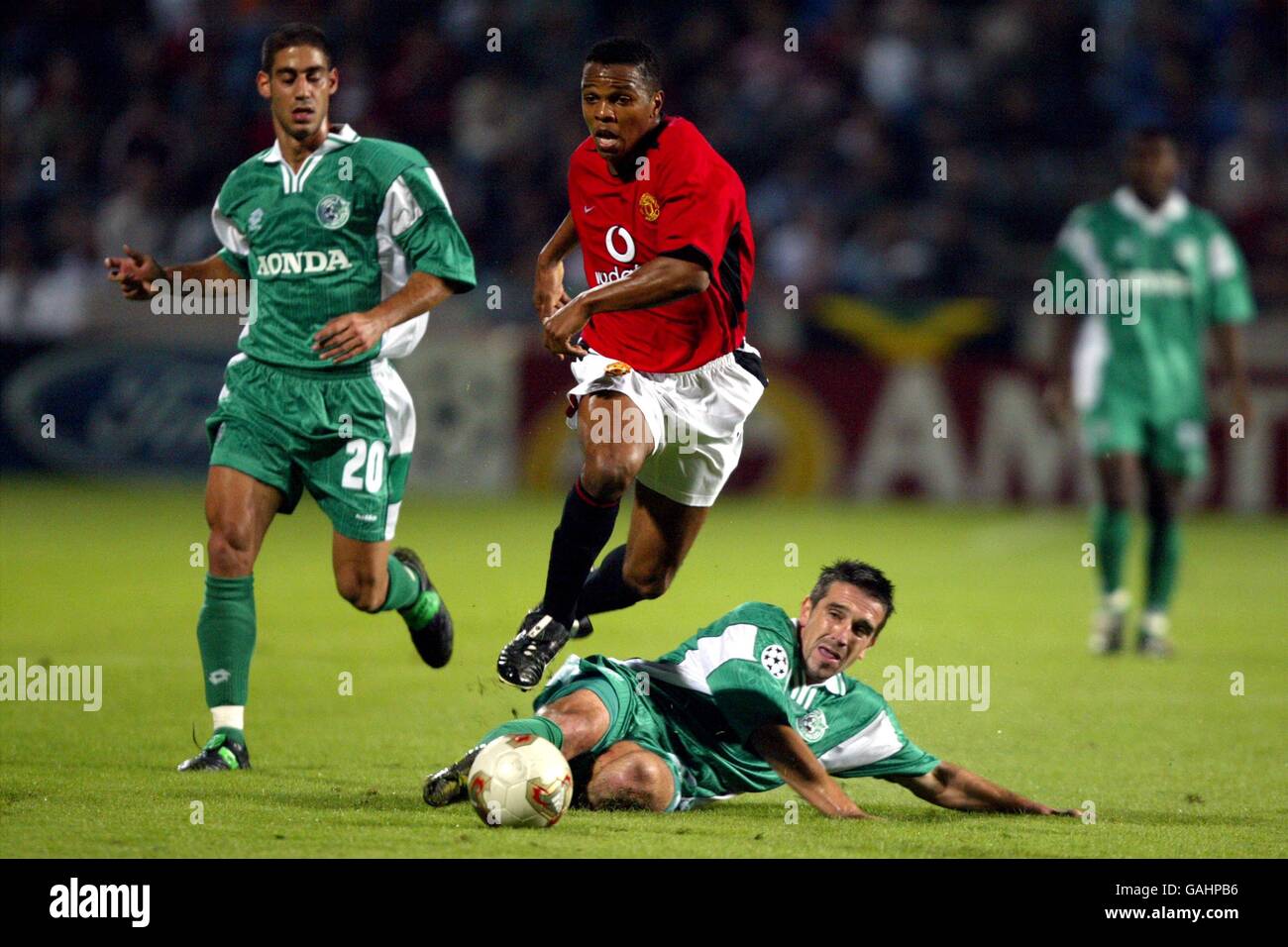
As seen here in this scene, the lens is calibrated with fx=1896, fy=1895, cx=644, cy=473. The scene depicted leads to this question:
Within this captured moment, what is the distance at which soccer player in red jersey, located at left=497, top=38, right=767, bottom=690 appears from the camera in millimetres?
5840

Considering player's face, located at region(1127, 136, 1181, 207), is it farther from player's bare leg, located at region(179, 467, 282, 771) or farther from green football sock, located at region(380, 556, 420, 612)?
player's bare leg, located at region(179, 467, 282, 771)

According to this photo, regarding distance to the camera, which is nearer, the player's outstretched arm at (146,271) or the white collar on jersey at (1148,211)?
the player's outstretched arm at (146,271)

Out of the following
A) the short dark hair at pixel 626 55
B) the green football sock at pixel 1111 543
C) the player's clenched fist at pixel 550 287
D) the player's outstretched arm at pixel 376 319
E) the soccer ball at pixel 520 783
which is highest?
the short dark hair at pixel 626 55

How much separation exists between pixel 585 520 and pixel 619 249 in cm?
90

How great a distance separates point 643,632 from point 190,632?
87.3 inches

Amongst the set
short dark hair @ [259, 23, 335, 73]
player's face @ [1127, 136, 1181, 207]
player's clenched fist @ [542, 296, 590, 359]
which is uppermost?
player's face @ [1127, 136, 1181, 207]

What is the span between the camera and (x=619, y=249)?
20.5 feet

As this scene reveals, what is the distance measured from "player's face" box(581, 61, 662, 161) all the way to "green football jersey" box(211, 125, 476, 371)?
2.25 ft

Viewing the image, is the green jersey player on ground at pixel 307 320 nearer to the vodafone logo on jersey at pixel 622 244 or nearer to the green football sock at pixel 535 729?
the vodafone logo on jersey at pixel 622 244

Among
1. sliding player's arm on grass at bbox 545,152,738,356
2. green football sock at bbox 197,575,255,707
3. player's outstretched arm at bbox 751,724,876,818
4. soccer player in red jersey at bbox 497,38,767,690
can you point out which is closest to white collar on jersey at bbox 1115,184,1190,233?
soccer player in red jersey at bbox 497,38,767,690

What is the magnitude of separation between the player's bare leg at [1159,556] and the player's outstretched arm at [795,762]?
429 cm

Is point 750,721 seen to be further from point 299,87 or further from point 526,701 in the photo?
point 299,87

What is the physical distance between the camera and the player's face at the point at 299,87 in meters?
6.20

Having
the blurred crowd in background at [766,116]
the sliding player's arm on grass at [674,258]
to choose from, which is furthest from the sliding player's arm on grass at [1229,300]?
the blurred crowd in background at [766,116]
